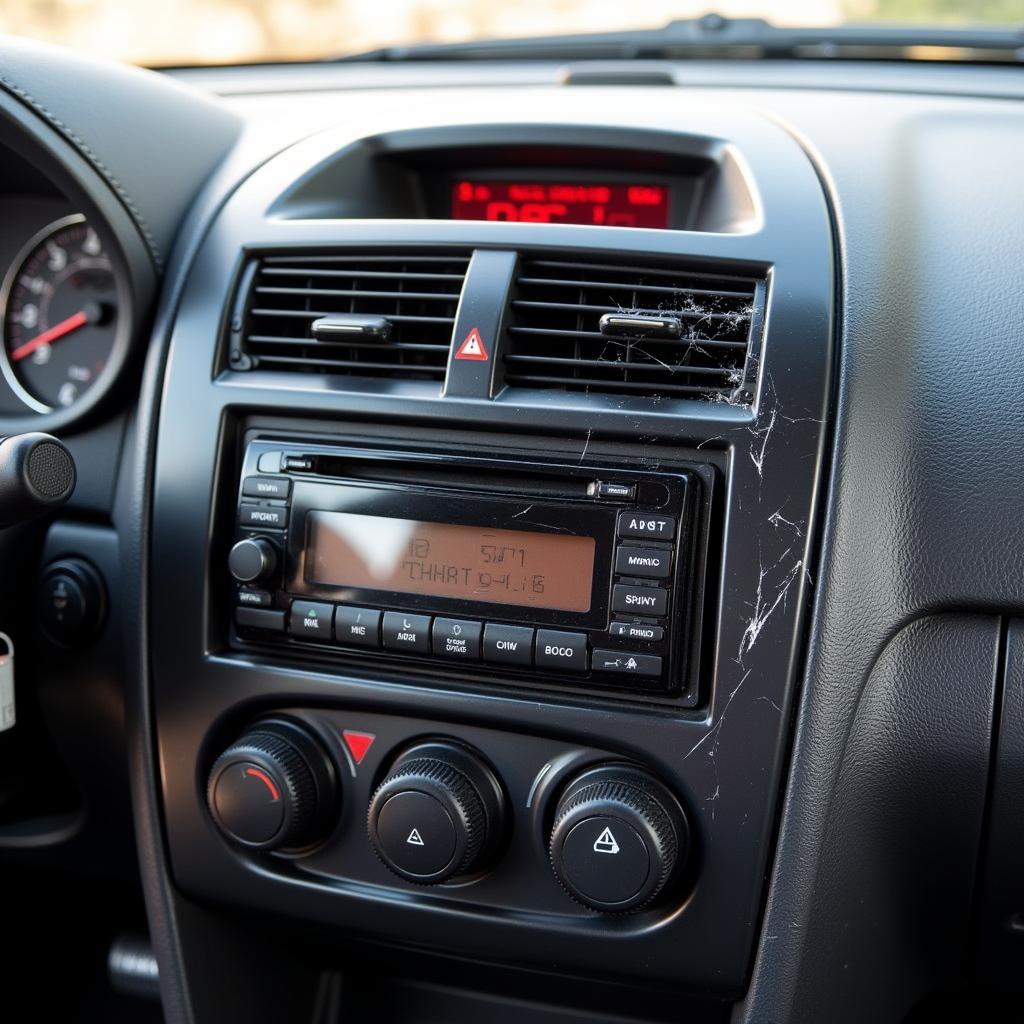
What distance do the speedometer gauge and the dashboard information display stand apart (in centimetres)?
52

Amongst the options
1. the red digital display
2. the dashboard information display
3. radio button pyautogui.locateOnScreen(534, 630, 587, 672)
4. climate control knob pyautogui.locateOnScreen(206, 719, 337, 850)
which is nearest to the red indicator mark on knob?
climate control knob pyautogui.locateOnScreen(206, 719, 337, 850)

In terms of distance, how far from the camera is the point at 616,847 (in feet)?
3.59

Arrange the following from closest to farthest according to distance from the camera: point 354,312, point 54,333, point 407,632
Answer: point 407,632
point 354,312
point 54,333

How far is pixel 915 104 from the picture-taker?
1.47 metres

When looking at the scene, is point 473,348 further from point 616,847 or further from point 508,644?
point 616,847

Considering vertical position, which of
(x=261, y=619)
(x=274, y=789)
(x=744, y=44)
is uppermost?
(x=744, y=44)

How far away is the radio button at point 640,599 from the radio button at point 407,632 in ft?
0.68

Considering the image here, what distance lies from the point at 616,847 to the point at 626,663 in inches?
7.2

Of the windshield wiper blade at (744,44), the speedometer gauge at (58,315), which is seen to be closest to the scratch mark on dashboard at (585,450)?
the speedometer gauge at (58,315)

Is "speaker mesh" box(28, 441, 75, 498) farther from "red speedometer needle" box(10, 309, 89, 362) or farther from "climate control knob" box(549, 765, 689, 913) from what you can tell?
"climate control knob" box(549, 765, 689, 913)

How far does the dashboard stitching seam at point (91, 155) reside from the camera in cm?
133

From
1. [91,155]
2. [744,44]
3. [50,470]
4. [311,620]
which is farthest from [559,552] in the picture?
[744,44]

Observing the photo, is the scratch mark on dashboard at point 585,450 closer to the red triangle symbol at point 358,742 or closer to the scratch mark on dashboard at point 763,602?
the scratch mark on dashboard at point 763,602

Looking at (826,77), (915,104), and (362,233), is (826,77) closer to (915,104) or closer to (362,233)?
(915,104)
